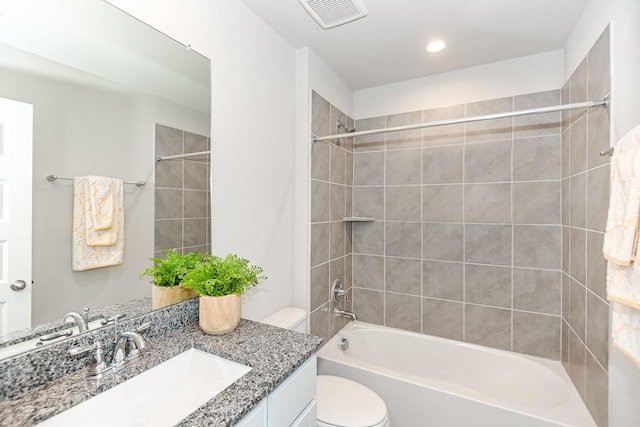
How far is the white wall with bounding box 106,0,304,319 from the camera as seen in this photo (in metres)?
1.29

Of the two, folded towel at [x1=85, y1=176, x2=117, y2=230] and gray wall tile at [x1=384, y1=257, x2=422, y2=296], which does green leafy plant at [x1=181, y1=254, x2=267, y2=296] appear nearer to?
folded towel at [x1=85, y1=176, x2=117, y2=230]

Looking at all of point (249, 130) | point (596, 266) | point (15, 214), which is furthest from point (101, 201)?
point (596, 266)

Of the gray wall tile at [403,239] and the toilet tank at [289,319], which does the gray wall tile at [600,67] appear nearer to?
the gray wall tile at [403,239]

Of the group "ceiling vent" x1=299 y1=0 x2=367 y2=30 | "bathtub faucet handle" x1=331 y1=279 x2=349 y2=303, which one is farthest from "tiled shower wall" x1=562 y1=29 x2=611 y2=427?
"bathtub faucet handle" x1=331 y1=279 x2=349 y2=303

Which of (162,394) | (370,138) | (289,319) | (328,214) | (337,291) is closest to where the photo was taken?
(162,394)

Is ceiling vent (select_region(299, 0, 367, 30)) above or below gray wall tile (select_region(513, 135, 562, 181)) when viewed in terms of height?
above

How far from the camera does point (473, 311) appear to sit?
85.0 inches

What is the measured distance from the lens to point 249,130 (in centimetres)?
153

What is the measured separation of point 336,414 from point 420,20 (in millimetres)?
2165

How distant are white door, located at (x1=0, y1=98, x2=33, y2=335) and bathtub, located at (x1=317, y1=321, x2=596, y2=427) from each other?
1.62 meters

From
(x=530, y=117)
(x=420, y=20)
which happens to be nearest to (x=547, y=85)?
(x=530, y=117)

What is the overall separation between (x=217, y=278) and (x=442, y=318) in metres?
1.87

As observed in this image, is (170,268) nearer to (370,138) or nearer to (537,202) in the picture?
(370,138)

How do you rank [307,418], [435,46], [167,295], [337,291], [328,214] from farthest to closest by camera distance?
1. [337,291]
2. [328,214]
3. [435,46]
4. [167,295]
5. [307,418]
